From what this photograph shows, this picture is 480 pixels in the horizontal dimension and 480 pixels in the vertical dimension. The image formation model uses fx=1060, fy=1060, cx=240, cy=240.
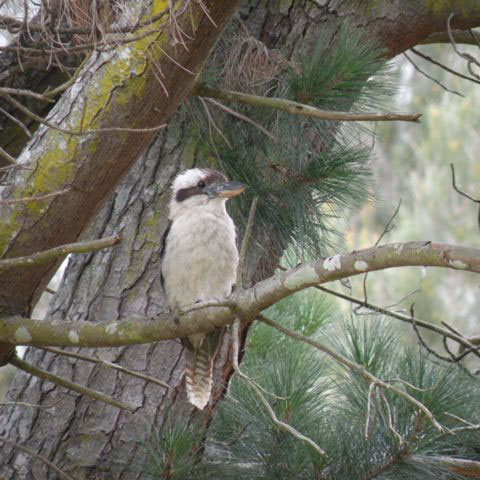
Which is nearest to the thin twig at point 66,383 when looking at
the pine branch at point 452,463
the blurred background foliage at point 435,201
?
the pine branch at point 452,463

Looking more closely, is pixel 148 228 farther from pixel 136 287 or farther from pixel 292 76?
pixel 292 76

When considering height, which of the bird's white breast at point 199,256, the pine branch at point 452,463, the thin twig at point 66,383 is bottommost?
the thin twig at point 66,383

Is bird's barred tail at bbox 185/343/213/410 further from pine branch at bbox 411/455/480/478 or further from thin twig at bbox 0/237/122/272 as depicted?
thin twig at bbox 0/237/122/272

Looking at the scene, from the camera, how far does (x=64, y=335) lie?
2375mm

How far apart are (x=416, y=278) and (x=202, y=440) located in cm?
802

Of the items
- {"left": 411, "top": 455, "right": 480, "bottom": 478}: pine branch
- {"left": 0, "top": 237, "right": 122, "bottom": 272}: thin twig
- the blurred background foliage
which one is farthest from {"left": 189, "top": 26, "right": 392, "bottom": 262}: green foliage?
the blurred background foliage

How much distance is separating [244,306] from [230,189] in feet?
2.83

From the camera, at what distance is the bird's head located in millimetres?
3114

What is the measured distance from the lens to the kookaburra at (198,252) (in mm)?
3201

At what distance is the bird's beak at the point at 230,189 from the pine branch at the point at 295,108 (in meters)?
0.27

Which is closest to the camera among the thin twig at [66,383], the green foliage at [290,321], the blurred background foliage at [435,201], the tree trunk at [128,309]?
the thin twig at [66,383]

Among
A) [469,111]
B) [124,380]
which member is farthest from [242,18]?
[469,111]

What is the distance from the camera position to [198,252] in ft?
10.9

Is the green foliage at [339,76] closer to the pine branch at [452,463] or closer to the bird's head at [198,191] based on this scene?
the bird's head at [198,191]
